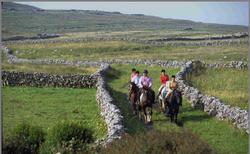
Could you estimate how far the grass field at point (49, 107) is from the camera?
21.6 meters

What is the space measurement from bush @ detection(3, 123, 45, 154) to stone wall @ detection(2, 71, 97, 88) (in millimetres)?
17755

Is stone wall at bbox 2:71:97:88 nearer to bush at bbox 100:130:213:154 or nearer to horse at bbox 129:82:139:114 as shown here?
horse at bbox 129:82:139:114

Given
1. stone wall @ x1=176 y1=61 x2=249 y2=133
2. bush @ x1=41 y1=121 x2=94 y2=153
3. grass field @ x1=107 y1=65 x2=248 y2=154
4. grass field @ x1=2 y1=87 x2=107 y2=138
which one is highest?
bush @ x1=41 y1=121 x2=94 y2=153

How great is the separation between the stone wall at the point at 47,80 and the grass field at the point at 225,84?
6.71 m

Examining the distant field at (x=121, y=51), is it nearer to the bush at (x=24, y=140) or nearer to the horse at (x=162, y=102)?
the horse at (x=162, y=102)

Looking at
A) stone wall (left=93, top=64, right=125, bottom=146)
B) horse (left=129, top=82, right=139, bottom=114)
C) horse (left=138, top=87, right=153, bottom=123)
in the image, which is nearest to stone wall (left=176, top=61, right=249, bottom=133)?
horse (left=138, top=87, right=153, bottom=123)

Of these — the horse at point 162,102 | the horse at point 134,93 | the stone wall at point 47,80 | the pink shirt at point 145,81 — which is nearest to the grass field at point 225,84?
the horse at point 162,102

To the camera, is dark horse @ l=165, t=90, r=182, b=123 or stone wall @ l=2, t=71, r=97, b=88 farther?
stone wall @ l=2, t=71, r=97, b=88

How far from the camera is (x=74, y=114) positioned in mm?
23844

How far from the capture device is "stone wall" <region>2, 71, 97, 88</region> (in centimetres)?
3425

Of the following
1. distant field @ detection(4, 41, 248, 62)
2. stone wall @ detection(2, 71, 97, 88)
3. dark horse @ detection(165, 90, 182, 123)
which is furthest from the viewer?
distant field @ detection(4, 41, 248, 62)

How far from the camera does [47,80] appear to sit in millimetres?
34875

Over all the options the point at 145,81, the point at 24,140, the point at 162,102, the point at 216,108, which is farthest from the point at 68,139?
the point at 216,108

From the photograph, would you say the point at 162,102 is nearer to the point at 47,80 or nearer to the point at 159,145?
the point at 159,145
